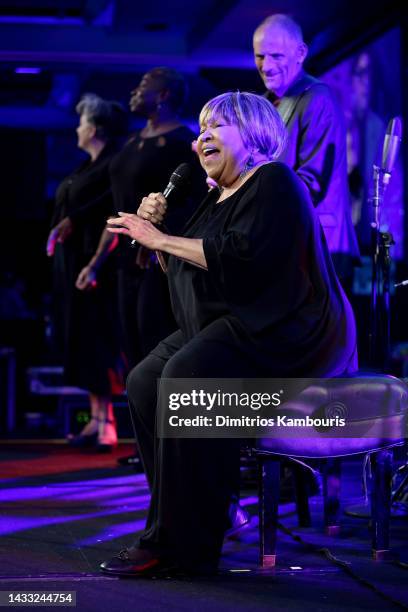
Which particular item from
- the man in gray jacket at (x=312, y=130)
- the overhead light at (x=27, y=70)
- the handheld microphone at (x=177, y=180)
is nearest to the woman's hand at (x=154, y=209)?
the handheld microphone at (x=177, y=180)

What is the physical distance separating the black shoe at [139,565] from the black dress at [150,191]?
1815 mm

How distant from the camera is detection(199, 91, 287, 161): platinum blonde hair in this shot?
2699 mm

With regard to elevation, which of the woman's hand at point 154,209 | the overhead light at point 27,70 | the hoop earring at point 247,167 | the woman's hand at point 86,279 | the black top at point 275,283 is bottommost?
the black top at point 275,283

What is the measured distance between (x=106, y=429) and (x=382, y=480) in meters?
2.97

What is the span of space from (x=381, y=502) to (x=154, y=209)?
0.99 metres

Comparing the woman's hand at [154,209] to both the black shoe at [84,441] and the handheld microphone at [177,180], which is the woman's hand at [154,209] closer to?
the handheld microphone at [177,180]

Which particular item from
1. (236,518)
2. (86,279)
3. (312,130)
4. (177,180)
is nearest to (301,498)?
(236,518)

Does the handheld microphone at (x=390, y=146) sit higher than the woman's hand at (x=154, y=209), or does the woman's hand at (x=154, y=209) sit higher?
the handheld microphone at (x=390, y=146)

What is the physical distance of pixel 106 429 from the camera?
18.1 ft

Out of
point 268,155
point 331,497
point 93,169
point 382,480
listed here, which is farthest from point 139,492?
point 93,169

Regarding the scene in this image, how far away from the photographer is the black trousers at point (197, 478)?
2.47 m

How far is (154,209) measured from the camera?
8.98 feet

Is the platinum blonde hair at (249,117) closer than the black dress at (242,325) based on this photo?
No

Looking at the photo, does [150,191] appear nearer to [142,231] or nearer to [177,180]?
[177,180]
